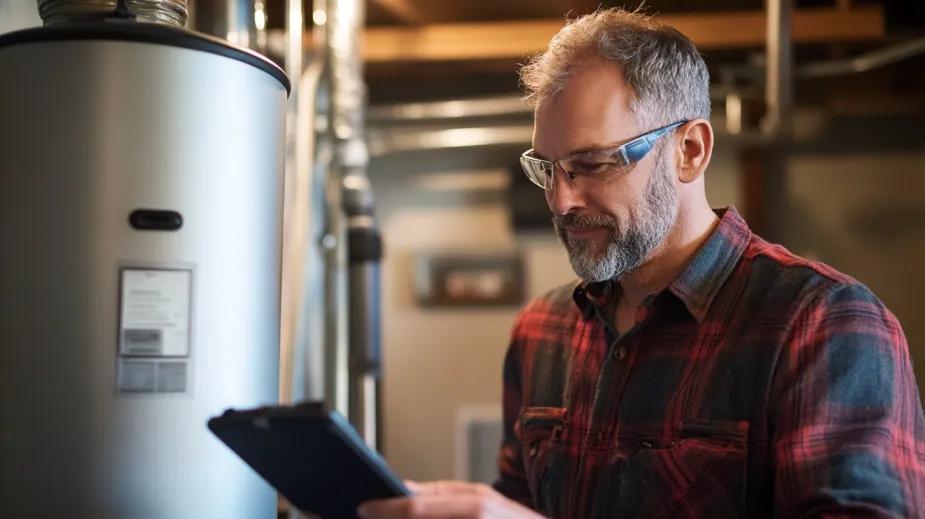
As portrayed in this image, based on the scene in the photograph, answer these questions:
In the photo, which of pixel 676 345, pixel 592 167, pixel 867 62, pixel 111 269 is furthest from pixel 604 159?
pixel 867 62

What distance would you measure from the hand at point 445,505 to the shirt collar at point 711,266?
433 millimetres

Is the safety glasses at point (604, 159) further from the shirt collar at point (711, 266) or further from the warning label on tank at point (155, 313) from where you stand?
the warning label on tank at point (155, 313)

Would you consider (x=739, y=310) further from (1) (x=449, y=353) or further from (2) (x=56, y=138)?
(1) (x=449, y=353)

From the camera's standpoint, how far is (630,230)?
1354 millimetres

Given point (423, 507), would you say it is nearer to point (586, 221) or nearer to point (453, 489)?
point (453, 489)

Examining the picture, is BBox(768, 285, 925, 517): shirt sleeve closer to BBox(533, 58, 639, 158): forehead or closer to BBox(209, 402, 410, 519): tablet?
BBox(533, 58, 639, 158): forehead

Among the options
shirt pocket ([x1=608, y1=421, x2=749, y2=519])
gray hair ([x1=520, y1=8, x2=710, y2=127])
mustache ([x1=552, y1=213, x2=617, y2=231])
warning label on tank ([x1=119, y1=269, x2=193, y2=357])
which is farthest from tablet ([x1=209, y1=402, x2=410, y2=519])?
gray hair ([x1=520, y1=8, x2=710, y2=127])

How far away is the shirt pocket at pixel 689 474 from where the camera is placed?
1.22m

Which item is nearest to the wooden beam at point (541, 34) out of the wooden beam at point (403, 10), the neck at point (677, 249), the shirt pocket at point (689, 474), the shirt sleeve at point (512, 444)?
the wooden beam at point (403, 10)

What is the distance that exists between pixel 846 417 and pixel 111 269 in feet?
2.52

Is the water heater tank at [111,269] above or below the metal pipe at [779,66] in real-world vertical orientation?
below

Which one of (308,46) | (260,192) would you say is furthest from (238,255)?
(308,46)

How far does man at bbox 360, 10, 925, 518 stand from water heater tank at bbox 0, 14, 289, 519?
515mm

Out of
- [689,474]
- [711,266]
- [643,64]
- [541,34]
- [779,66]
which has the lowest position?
[689,474]
